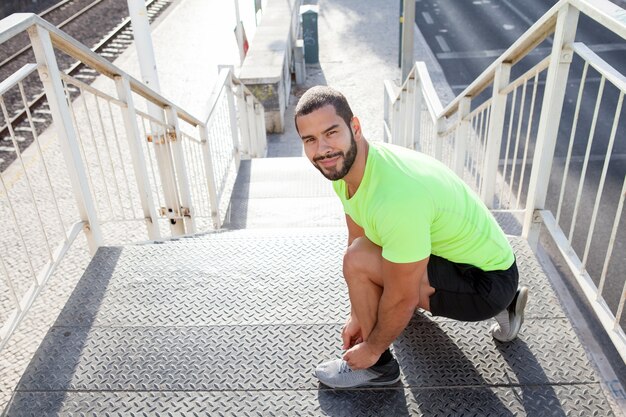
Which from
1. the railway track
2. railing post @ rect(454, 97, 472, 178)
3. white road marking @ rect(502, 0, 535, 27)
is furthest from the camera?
white road marking @ rect(502, 0, 535, 27)

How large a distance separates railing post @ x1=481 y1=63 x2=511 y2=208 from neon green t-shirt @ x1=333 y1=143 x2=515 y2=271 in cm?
131

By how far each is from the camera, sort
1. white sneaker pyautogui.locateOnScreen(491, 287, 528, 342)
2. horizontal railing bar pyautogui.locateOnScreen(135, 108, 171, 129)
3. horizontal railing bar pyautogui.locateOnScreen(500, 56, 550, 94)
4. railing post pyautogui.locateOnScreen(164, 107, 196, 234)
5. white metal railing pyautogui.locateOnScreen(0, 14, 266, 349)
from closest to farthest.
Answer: white sneaker pyautogui.locateOnScreen(491, 287, 528, 342) → white metal railing pyautogui.locateOnScreen(0, 14, 266, 349) → horizontal railing bar pyautogui.locateOnScreen(500, 56, 550, 94) → horizontal railing bar pyautogui.locateOnScreen(135, 108, 171, 129) → railing post pyautogui.locateOnScreen(164, 107, 196, 234)

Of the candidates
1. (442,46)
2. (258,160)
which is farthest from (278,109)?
(442,46)

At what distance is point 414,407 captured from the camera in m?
2.21

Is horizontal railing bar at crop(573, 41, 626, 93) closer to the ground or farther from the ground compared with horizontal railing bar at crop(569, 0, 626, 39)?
closer to the ground

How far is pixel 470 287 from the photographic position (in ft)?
7.47

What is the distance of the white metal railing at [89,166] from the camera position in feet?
8.91

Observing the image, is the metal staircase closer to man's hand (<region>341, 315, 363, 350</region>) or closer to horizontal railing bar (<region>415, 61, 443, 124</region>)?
man's hand (<region>341, 315, 363, 350</region>)

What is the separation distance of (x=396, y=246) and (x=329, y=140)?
1.56 feet

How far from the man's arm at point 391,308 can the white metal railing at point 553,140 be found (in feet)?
2.41

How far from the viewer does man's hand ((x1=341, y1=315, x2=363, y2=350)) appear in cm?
243

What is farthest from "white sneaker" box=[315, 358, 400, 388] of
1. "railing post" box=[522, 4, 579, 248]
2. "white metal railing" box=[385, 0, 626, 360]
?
"railing post" box=[522, 4, 579, 248]

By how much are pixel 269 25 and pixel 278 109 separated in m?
3.14

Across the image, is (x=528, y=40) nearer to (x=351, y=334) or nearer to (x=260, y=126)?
(x=351, y=334)
